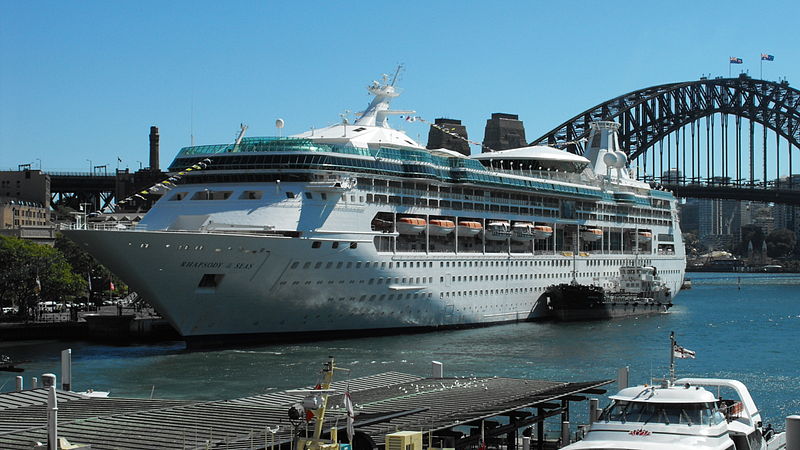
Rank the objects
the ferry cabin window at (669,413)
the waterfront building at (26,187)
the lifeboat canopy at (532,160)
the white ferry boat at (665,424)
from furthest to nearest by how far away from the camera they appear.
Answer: the waterfront building at (26,187) → the lifeboat canopy at (532,160) → the ferry cabin window at (669,413) → the white ferry boat at (665,424)

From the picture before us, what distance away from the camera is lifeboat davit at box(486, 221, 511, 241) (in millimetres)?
59844

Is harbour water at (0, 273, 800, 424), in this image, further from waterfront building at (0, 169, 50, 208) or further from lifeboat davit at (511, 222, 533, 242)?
waterfront building at (0, 169, 50, 208)

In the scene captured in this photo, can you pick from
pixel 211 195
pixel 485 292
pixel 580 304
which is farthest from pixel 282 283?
pixel 580 304

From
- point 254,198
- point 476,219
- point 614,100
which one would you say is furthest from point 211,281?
point 614,100

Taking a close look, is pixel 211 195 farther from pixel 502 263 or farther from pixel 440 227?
pixel 502 263

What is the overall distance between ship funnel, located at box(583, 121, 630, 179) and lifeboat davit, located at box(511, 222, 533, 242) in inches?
634

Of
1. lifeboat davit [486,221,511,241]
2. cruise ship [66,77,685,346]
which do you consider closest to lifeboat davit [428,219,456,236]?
cruise ship [66,77,685,346]

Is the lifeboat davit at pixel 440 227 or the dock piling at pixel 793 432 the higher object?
the lifeboat davit at pixel 440 227

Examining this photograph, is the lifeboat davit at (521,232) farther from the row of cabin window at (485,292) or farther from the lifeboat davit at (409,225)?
the lifeboat davit at (409,225)

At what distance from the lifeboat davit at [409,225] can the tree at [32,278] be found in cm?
2062

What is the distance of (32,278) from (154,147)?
54.3 m

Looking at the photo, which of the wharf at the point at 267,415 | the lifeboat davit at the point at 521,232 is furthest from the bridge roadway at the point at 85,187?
the wharf at the point at 267,415

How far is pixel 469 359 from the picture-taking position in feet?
142

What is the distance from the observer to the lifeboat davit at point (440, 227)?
2175 inches
